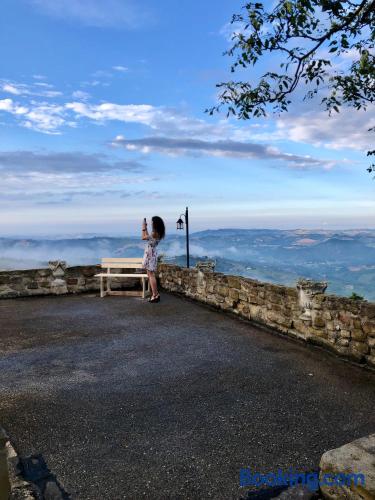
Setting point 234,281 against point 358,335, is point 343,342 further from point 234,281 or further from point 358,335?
point 234,281

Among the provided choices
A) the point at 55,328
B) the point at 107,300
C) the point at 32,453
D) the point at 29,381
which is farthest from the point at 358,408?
the point at 107,300

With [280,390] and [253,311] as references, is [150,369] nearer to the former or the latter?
[280,390]

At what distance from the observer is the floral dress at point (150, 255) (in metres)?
10.0

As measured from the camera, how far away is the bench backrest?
1102cm

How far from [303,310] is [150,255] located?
4678mm

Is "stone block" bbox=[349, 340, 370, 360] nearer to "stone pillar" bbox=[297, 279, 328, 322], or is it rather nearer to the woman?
"stone pillar" bbox=[297, 279, 328, 322]

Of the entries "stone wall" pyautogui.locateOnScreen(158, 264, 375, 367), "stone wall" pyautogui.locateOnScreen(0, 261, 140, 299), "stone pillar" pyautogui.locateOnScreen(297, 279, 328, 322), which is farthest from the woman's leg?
"stone pillar" pyautogui.locateOnScreen(297, 279, 328, 322)

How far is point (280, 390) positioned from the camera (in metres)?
4.66

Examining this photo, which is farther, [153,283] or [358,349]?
[153,283]

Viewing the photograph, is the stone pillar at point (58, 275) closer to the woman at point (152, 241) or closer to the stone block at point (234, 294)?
the woman at point (152, 241)

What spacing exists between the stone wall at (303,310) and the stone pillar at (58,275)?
13.9 ft

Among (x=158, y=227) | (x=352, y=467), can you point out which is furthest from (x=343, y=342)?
(x=158, y=227)

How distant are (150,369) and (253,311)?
3.08 m

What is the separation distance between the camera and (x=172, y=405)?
4.23 meters
